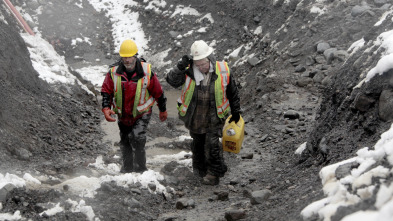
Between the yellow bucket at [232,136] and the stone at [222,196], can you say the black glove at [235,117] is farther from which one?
the stone at [222,196]

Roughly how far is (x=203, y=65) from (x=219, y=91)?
0.40 m

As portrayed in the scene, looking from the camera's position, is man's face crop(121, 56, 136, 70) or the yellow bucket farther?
the yellow bucket

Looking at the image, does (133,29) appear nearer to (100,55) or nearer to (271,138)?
(100,55)

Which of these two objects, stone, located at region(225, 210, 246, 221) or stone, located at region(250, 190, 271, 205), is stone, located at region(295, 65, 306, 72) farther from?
stone, located at region(225, 210, 246, 221)

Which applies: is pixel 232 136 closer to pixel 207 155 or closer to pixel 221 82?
pixel 207 155

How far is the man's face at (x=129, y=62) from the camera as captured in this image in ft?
18.5

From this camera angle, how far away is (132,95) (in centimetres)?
583

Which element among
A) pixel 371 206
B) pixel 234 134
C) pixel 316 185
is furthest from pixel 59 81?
pixel 371 206

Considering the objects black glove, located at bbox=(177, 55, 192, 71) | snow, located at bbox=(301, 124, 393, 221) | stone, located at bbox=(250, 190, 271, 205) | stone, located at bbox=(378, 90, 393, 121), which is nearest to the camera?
snow, located at bbox=(301, 124, 393, 221)

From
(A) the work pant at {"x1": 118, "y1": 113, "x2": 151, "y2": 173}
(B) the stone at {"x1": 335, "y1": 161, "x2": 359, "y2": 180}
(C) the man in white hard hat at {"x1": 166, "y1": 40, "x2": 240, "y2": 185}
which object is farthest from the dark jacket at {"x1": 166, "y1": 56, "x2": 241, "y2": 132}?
(B) the stone at {"x1": 335, "y1": 161, "x2": 359, "y2": 180}

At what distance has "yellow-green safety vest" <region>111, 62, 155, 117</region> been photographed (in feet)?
19.0

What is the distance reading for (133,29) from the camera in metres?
18.8

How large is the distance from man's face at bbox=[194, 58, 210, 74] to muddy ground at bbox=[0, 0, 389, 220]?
5.05 feet

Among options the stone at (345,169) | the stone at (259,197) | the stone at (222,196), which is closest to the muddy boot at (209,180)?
the stone at (222,196)
